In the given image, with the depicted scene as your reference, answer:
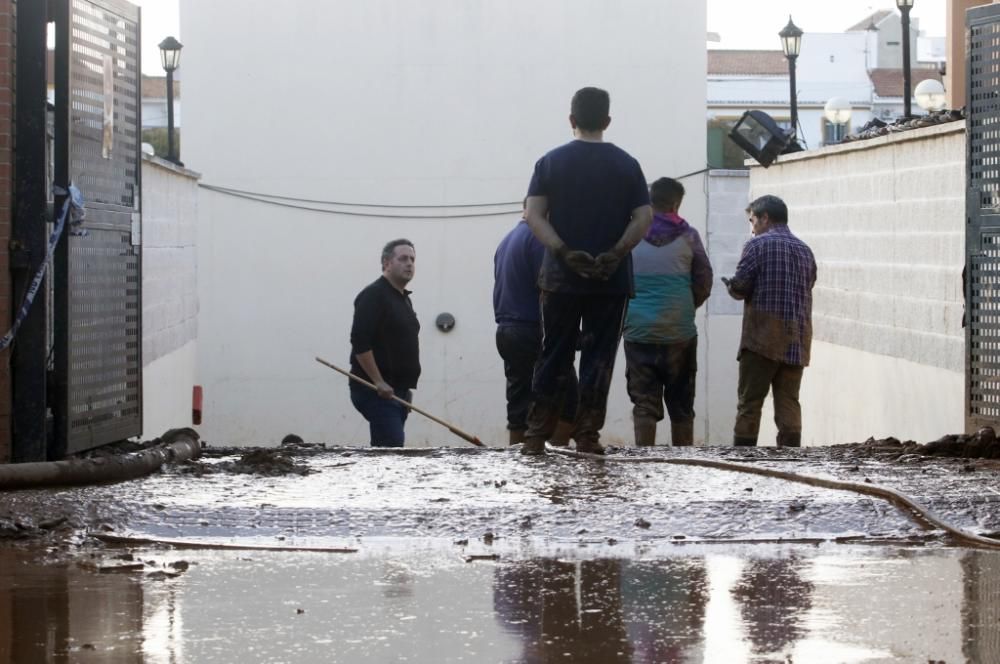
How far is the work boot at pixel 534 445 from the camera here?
25.6 ft

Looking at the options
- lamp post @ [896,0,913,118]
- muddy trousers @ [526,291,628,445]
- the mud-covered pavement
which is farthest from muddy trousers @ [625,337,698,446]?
lamp post @ [896,0,913,118]

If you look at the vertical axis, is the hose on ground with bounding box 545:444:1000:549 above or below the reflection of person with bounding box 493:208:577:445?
below

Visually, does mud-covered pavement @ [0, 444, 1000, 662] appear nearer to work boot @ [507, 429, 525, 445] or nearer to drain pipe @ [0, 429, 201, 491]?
drain pipe @ [0, 429, 201, 491]

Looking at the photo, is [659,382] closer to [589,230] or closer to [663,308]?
[663,308]

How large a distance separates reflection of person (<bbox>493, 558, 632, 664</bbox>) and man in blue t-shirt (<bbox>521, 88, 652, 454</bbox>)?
7.20 ft

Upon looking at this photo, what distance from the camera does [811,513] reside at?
6.12 metres

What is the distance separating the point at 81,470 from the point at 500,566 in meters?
2.25

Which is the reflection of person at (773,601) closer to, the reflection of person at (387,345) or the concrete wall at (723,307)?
the reflection of person at (387,345)

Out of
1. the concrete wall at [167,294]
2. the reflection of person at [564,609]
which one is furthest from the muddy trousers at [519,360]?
the concrete wall at [167,294]

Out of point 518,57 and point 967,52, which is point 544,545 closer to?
point 967,52

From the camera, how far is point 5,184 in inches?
283

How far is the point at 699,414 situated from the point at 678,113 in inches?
160

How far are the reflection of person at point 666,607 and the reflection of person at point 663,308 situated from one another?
4002 millimetres

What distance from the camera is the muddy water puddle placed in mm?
4230
